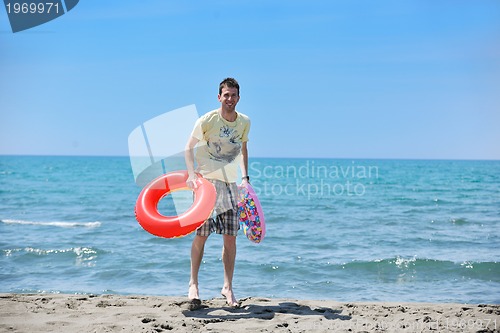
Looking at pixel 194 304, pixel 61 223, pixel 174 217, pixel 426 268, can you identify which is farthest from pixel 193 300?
pixel 61 223

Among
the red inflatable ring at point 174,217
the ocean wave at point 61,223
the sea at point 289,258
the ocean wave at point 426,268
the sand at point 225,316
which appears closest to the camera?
the sand at point 225,316

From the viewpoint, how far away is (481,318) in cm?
438

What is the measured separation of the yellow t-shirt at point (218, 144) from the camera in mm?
4668

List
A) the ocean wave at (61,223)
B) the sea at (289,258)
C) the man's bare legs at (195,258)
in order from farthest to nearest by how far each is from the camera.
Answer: the ocean wave at (61,223) < the sea at (289,258) < the man's bare legs at (195,258)

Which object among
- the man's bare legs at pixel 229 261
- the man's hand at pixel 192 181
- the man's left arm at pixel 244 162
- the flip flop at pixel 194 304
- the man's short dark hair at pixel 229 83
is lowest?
the flip flop at pixel 194 304

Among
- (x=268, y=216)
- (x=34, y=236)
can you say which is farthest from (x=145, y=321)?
(x=268, y=216)

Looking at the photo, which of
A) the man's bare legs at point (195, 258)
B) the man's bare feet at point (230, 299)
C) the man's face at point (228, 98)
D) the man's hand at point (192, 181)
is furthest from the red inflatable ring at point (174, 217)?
the man's bare feet at point (230, 299)

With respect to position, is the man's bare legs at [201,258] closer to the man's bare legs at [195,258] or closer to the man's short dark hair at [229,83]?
the man's bare legs at [195,258]

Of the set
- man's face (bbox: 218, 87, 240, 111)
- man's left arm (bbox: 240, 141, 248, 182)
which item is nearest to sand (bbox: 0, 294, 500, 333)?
man's left arm (bbox: 240, 141, 248, 182)

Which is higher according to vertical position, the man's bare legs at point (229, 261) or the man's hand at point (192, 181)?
the man's hand at point (192, 181)

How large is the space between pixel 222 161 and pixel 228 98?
53cm

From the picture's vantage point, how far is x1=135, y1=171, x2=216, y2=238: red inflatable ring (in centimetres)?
440

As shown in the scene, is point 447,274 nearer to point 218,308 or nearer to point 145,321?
point 218,308

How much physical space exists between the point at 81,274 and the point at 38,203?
12915 mm
